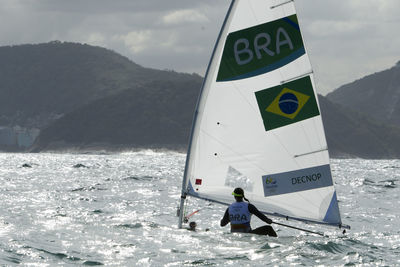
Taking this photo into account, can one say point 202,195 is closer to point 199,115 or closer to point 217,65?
point 199,115

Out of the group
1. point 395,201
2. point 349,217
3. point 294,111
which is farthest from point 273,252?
point 395,201

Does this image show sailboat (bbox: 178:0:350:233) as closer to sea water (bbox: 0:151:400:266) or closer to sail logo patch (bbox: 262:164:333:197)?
sail logo patch (bbox: 262:164:333:197)

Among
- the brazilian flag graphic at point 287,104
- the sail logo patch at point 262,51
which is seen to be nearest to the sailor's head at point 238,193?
the brazilian flag graphic at point 287,104

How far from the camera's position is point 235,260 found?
13.2 m

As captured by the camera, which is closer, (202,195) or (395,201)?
(202,195)

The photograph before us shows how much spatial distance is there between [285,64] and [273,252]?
12.9 feet

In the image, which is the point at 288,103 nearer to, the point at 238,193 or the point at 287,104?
the point at 287,104

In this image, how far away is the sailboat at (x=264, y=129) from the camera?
14977 mm

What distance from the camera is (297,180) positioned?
1529cm

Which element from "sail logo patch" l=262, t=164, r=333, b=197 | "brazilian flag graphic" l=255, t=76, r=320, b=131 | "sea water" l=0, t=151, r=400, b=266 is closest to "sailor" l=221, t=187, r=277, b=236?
"sea water" l=0, t=151, r=400, b=266

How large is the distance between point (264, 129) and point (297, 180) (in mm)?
1295

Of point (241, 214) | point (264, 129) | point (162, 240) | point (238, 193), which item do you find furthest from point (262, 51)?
point (162, 240)

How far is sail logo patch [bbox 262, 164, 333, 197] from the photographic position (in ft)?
49.9

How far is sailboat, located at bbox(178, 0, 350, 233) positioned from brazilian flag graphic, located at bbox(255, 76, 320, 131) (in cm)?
2
